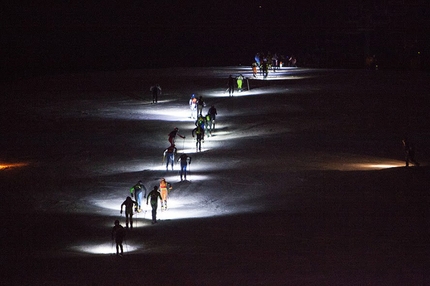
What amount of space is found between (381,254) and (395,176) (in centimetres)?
829

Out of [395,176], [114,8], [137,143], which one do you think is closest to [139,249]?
[395,176]

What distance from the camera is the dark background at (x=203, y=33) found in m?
63.7

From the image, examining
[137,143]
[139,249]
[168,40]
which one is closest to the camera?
[139,249]

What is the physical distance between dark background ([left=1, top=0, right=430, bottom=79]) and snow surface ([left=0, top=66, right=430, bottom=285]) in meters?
17.0

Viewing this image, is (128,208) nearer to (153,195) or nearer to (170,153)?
(153,195)

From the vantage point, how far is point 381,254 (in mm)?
15195

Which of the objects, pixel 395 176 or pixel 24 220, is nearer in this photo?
pixel 24 220

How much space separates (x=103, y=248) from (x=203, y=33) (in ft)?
217

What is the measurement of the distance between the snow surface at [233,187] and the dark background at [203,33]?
17.0 meters

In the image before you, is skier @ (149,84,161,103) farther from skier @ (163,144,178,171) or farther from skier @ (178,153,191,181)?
skier @ (178,153,191,181)

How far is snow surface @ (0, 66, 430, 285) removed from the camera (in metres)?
15.0

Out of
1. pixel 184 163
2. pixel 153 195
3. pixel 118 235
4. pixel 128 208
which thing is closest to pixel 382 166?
pixel 184 163

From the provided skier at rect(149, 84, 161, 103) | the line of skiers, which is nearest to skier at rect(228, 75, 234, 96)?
skier at rect(149, 84, 161, 103)

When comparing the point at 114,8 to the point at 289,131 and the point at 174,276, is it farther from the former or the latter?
the point at 174,276
